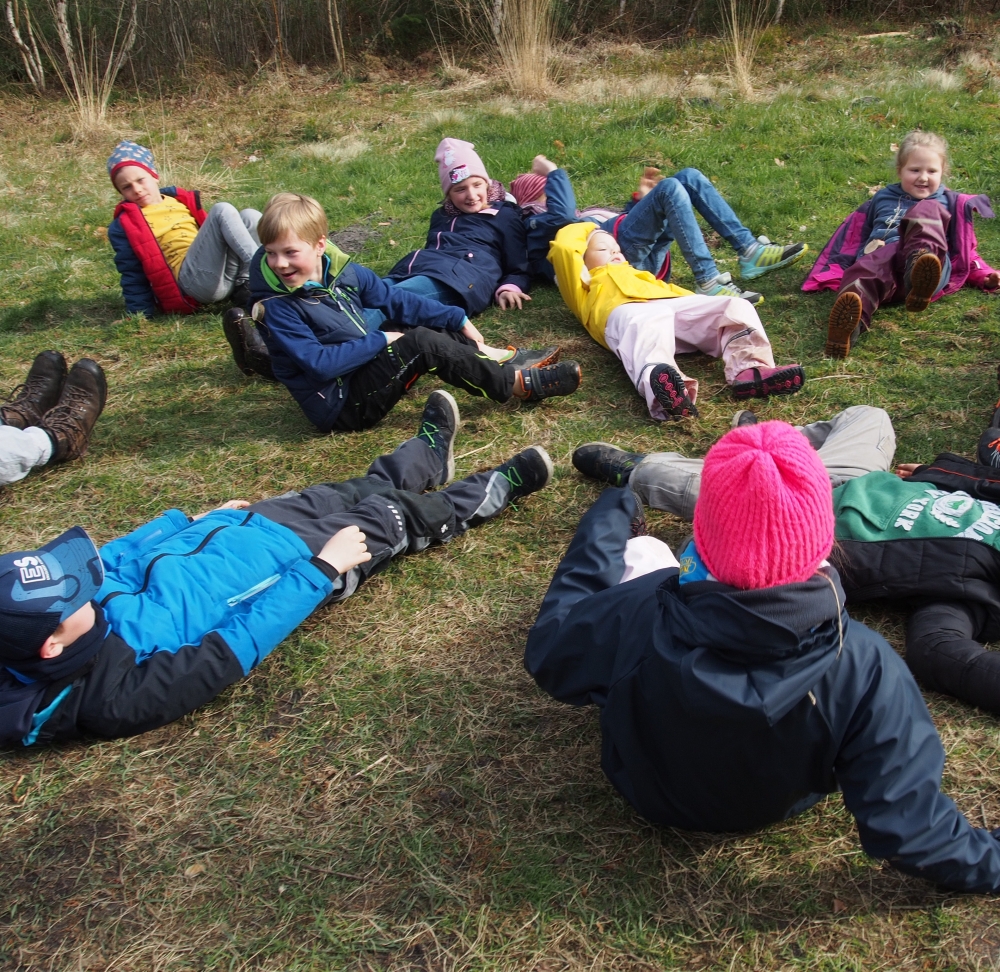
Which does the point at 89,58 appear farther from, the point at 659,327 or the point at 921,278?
the point at 921,278

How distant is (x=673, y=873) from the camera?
229 cm

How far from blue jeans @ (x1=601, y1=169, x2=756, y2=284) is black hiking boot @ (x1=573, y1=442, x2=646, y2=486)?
1990 mm

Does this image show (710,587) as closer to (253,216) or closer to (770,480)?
(770,480)

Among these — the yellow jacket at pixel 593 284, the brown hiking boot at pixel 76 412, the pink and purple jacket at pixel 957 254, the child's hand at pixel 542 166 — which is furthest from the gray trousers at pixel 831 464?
the child's hand at pixel 542 166

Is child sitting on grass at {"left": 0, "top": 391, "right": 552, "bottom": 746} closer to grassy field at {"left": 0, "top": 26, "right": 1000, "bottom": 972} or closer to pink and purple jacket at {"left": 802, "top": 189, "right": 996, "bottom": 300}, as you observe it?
grassy field at {"left": 0, "top": 26, "right": 1000, "bottom": 972}

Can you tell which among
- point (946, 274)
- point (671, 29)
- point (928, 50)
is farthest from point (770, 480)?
point (671, 29)

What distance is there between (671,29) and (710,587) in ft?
45.7

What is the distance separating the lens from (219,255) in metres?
5.93

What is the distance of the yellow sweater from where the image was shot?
6.18 metres

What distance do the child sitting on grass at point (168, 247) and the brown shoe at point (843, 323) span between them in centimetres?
386

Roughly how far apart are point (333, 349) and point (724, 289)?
246 centimetres

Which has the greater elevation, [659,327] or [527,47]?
[527,47]

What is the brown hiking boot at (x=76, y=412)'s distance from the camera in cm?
444

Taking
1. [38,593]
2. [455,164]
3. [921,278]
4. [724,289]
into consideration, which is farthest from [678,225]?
[38,593]
